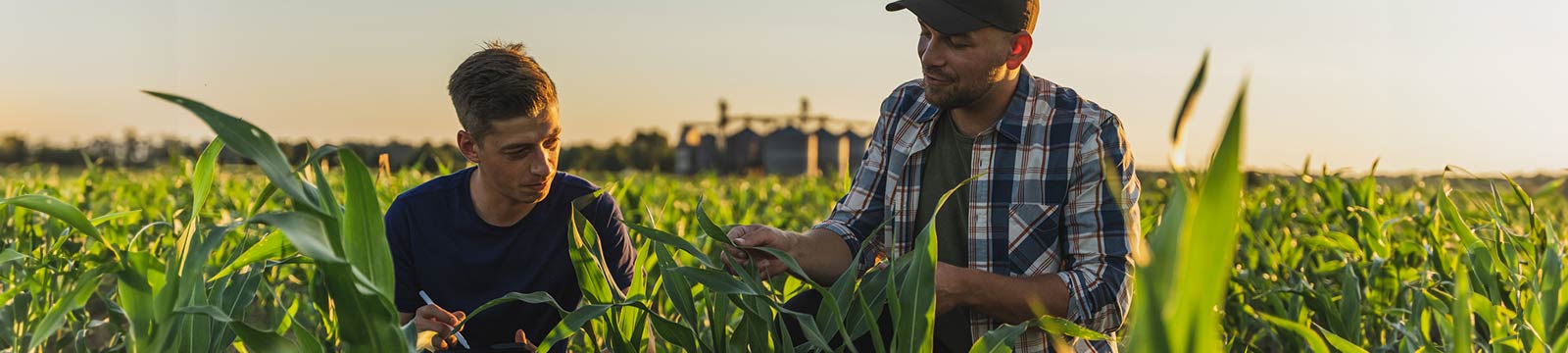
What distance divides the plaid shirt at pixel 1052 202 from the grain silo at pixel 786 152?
3004 cm

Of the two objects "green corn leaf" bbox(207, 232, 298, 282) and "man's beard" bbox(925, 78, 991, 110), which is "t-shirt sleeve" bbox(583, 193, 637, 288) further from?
"green corn leaf" bbox(207, 232, 298, 282)

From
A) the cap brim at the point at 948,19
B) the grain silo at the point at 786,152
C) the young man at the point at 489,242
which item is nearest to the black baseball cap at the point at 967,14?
the cap brim at the point at 948,19

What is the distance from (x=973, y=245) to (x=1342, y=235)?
126cm

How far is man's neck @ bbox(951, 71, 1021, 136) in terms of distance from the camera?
213 cm

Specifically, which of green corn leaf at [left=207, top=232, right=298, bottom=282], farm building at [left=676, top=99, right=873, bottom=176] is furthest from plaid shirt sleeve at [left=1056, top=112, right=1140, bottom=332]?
farm building at [left=676, top=99, right=873, bottom=176]

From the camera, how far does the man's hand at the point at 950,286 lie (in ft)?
5.95

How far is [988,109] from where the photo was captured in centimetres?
216

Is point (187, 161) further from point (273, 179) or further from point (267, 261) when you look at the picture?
point (273, 179)

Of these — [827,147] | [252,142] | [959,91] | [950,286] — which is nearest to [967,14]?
[959,91]

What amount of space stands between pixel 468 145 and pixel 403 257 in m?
0.27

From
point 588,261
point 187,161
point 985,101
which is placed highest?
point 985,101

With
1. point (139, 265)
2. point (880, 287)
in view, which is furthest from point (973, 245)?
point (139, 265)

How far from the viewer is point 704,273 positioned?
57.4 inches

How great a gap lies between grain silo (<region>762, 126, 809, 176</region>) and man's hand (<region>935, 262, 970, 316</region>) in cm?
3035
